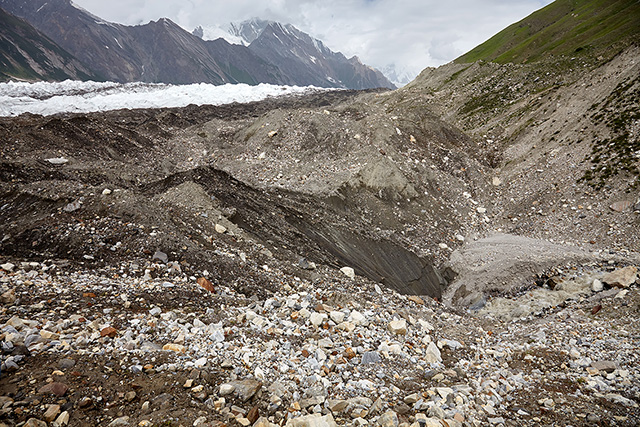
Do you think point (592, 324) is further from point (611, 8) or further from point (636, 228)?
point (611, 8)

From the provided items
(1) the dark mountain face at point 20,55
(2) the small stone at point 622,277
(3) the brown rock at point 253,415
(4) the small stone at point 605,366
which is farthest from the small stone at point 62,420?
(1) the dark mountain face at point 20,55

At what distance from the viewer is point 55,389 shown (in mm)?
5297

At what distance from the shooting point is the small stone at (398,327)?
9.80 meters

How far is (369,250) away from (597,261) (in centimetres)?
1166

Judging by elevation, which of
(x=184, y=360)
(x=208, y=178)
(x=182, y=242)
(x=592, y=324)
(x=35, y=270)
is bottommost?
(x=592, y=324)

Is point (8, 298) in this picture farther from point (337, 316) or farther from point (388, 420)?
point (388, 420)

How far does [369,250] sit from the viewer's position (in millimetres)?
19484

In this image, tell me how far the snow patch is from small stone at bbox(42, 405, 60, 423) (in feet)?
227

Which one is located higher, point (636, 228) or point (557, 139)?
point (557, 139)

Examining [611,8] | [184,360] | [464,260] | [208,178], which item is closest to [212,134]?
[208,178]

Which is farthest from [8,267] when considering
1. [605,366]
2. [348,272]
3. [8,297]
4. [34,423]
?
[605,366]

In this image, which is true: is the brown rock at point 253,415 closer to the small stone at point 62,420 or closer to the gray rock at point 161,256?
the small stone at point 62,420

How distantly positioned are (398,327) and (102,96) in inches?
3669

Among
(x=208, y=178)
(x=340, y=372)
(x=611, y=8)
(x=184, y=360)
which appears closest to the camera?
(x=184, y=360)
